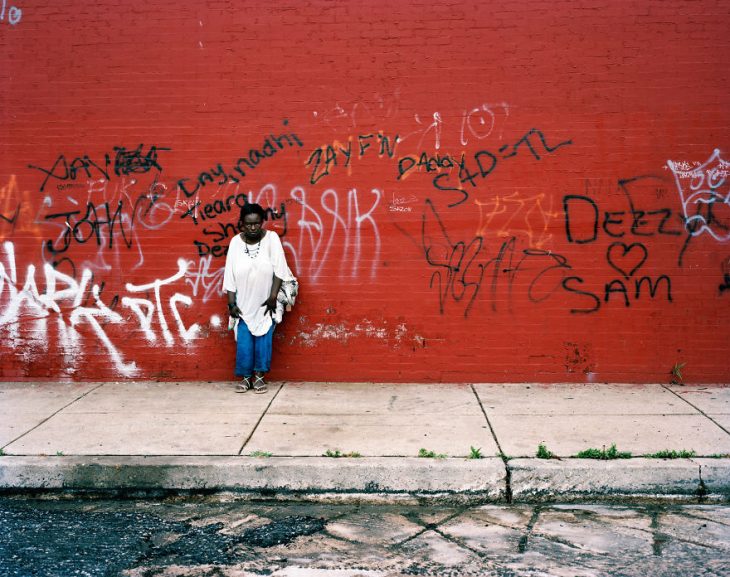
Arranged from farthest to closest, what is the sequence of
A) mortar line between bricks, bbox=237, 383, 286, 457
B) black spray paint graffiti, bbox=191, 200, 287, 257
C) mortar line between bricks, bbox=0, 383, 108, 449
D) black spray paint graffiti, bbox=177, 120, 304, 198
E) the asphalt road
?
1. black spray paint graffiti, bbox=191, 200, 287, 257
2. black spray paint graffiti, bbox=177, 120, 304, 198
3. mortar line between bricks, bbox=0, 383, 108, 449
4. mortar line between bricks, bbox=237, 383, 286, 457
5. the asphalt road

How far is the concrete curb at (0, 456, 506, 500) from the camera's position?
16.2ft

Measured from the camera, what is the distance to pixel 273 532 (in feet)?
14.4

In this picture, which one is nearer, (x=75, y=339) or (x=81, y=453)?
(x=81, y=453)

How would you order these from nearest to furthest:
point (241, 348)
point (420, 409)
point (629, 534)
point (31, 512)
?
point (629, 534) → point (31, 512) → point (420, 409) → point (241, 348)

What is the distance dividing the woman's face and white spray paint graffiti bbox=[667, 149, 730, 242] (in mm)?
4069

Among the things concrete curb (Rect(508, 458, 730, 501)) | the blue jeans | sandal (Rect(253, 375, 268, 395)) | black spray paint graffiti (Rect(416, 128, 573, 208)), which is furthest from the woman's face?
concrete curb (Rect(508, 458, 730, 501))

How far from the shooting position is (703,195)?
699 centimetres

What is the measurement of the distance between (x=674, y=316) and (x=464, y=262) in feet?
7.05

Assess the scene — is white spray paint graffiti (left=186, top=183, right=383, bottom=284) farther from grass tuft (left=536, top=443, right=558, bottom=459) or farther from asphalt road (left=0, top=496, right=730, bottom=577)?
asphalt road (left=0, top=496, right=730, bottom=577)

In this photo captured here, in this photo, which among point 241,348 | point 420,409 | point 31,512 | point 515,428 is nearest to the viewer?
point 31,512

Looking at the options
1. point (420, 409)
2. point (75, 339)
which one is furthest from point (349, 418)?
point (75, 339)

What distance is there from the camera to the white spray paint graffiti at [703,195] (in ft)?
22.8

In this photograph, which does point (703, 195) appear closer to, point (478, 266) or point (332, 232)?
point (478, 266)

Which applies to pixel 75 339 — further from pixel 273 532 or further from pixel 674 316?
pixel 674 316
